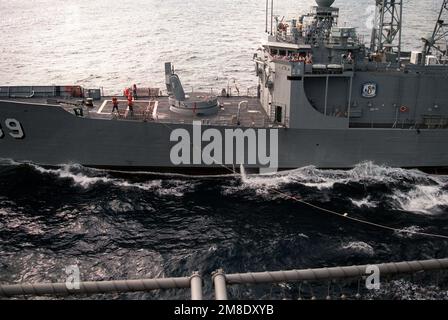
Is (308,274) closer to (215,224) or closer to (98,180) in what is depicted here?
(215,224)

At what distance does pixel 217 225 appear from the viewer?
1969cm

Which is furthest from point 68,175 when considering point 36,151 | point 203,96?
point 203,96

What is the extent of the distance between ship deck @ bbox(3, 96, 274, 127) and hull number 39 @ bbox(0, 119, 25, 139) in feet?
6.89

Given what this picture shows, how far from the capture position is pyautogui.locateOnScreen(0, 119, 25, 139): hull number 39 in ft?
78.0

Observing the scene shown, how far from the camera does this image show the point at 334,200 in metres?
22.3

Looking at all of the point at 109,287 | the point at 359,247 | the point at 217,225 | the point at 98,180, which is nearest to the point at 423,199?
the point at 359,247

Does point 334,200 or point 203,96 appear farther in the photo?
point 203,96

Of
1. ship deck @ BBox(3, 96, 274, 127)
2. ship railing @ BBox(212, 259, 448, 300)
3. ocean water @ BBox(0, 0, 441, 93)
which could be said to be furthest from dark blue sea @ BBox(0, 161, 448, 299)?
ocean water @ BBox(0, 0, 441, 93)

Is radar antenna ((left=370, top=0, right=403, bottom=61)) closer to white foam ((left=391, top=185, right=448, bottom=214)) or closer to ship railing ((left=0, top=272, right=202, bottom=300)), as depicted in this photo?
white foam ((left=391, top=185, right=448, bottom=214))

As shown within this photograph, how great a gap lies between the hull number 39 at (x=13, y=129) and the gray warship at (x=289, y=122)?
0.05 m

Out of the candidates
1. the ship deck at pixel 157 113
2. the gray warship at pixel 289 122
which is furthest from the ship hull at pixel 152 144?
the ship deck at pixel 157 113
